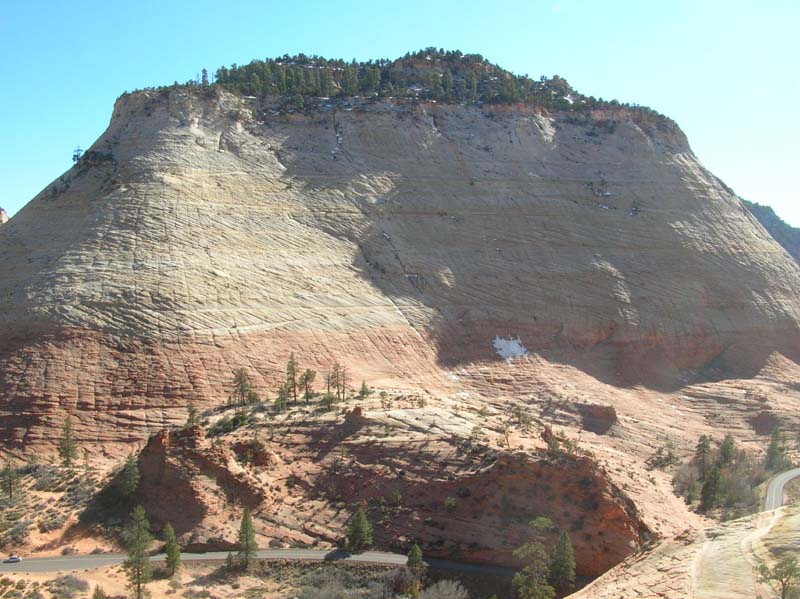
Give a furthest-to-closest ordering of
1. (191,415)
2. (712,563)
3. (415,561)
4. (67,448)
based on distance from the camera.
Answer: (191,415) → (67,448) → (415,561) → (712,563)

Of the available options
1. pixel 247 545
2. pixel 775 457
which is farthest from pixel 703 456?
pixel 247 545

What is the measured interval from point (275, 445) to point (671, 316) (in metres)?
31.3

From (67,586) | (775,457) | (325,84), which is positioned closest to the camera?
(67,586)

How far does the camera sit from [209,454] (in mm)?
27000

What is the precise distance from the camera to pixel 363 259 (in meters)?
47.1

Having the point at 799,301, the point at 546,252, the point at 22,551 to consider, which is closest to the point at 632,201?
the point at 546,252

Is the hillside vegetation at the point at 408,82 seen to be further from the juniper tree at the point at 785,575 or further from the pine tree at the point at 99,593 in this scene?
the juniper tree at the point at 785,575

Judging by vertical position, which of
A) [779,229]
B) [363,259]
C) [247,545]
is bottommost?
[247,545]

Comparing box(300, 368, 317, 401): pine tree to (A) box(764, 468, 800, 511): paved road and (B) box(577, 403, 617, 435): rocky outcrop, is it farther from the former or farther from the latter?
(A) box(764, 468, 800, 511): paved road

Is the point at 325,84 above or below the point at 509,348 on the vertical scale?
above

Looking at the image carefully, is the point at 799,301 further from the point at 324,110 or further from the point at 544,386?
the point at 324,110

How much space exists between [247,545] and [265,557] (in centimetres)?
111

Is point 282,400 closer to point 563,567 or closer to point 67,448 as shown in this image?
point 67,448

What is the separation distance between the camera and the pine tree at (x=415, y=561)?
917 inches
